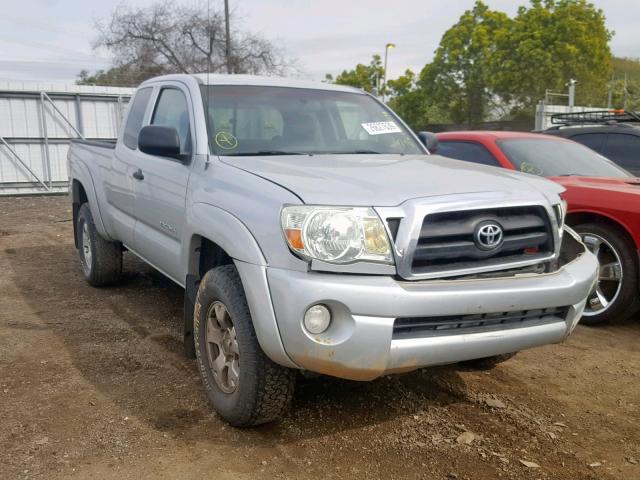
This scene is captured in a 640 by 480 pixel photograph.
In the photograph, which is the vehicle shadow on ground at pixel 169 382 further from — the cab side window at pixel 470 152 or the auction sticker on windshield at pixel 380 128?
the cab side window at pixel 470 152

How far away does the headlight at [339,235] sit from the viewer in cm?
264

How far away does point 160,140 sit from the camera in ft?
11.8

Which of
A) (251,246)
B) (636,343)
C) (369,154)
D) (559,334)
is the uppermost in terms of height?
(369,154)

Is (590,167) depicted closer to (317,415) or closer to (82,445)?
(317,415)

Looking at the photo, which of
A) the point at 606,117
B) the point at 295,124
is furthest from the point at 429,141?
the point at 606,117

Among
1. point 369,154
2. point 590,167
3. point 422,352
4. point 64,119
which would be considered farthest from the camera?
point 64,119

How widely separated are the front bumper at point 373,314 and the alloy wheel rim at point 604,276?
245 cm

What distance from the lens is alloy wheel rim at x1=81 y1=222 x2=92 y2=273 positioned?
19.5 ft

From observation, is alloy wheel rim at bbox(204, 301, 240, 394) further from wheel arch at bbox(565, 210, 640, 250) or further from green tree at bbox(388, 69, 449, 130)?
green tree at bbox(388, 69, 449, 130)

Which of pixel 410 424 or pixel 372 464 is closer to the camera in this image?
pixel 372 464

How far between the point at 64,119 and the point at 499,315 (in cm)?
1537

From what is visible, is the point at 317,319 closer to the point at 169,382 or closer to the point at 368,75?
the point at 169,382

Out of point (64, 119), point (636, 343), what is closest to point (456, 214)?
point (636, 343)

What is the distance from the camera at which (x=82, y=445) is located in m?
2.98
